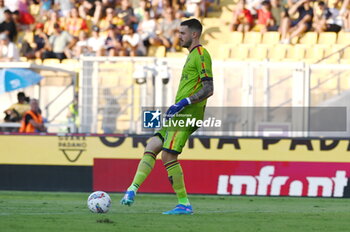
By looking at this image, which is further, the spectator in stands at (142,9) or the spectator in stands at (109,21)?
the spectator in stands at (142,9)

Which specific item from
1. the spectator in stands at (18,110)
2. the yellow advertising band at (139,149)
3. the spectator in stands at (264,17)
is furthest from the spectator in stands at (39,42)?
the yellow advertising band at (139,149)

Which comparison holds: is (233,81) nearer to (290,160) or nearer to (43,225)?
(290,160)

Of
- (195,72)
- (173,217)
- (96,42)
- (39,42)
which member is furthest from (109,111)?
(173,217)

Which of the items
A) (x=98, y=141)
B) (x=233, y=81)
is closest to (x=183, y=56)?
(x=233, y=81)

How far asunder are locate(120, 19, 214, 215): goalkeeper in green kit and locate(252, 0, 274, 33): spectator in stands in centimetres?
1332

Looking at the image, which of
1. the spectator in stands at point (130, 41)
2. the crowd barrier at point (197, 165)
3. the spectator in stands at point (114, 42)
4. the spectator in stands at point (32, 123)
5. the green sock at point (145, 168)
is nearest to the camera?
the green sock at point (145, 168)

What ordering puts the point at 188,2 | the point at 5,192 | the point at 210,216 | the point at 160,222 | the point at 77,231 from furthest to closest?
the point at 188,2 < the point at 5,192 < the point at 210,216 < the point at 160,222 < the point at 77,231

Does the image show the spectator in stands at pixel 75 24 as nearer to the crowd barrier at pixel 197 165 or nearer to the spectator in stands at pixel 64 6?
the spectator in stands at pixel 64 6

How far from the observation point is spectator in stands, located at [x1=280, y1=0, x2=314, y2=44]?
76.5ft

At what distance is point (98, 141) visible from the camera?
16422mm

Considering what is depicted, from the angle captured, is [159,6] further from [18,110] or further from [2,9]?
[18,110]

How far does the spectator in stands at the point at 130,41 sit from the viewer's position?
77.8 ft

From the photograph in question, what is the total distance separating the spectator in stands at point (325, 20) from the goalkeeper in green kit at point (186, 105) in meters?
12.9

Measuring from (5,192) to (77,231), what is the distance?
731 cm
